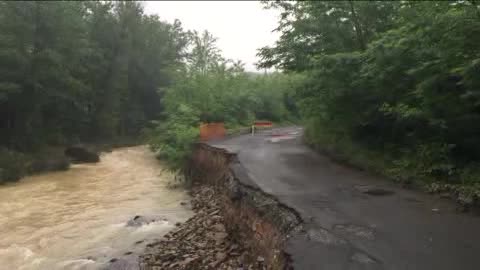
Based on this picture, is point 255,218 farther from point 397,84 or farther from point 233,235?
point 397,84

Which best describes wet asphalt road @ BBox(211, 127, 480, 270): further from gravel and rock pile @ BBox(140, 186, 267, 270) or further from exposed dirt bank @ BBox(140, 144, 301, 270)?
gravel and rock pile @ BBox(140, 186, 267, 270)

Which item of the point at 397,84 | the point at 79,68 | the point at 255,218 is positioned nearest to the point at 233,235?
the point at 255,218

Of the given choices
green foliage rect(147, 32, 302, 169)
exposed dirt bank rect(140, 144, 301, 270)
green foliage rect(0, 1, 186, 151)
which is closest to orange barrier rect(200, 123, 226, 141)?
green foliage rect(147, 32, 302, 169)

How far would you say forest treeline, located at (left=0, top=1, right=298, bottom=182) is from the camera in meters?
19.9

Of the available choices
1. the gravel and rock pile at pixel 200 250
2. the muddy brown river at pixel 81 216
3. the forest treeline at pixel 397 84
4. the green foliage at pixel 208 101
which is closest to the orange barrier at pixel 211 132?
the green foliage at pixel 208 101

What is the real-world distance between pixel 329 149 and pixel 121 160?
51.8ft

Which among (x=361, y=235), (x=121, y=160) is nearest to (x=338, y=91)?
(x=361, y=235)

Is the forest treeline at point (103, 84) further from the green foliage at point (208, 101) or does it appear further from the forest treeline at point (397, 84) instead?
the forest treeline at point (397, 84)

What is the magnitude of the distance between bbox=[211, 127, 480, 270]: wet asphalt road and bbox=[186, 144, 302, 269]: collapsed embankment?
193 mm

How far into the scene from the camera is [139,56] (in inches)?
1457

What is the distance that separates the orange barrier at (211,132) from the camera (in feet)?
57.5

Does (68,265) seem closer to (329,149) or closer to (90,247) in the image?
(90,247)

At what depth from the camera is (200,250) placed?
6.83 m

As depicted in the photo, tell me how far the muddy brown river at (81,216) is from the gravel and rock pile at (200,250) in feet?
1.89
